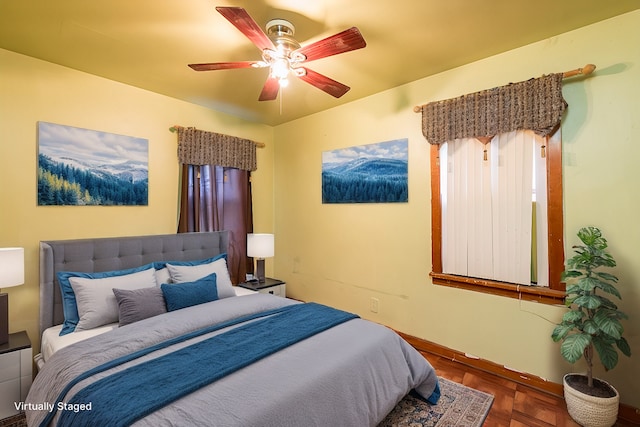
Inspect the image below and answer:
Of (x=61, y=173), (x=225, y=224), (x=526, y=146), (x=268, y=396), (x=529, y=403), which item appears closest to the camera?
(x=268, y=396)

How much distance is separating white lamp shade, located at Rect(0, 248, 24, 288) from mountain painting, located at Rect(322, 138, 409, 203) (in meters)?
2.79

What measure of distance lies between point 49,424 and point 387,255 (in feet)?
8.97

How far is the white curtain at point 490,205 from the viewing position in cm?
239

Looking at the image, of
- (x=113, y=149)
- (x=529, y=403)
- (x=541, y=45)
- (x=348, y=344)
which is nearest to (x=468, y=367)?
(x=529, y=403)

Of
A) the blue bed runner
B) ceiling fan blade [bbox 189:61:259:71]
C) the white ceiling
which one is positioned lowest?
the blue bed runner

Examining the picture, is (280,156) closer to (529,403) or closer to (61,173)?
(61,173)

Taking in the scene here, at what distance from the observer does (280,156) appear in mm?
4348

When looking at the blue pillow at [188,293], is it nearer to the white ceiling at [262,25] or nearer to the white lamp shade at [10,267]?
the white lamp shade at [10,267]

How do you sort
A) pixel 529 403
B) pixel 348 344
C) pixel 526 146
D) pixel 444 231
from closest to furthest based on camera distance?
pixel 348 344 < pixel 529 403 < pixel 526 146 < pixel 444 231

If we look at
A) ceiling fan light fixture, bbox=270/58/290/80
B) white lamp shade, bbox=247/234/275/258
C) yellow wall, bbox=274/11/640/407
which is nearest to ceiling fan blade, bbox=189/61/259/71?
ceiling fan light fixture, bbox=270/58/290/80

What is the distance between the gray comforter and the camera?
4.21 feet

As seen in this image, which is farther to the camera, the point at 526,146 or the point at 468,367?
the point at 468,367

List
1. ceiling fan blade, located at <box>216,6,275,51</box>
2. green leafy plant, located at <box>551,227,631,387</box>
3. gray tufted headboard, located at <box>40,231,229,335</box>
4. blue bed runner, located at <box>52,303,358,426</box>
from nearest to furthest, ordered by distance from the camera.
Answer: blue bed runner, located at <box>52,303,358,426</box> → ceiling fan blade, located at <box>216,6,275,51</box> → green leafy plant, located at <box>551,227,631,387</box> → gray tufted headboard, located at <box>40,231,229,335</box>

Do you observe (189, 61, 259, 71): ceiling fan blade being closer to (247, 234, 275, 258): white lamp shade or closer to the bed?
the bed
